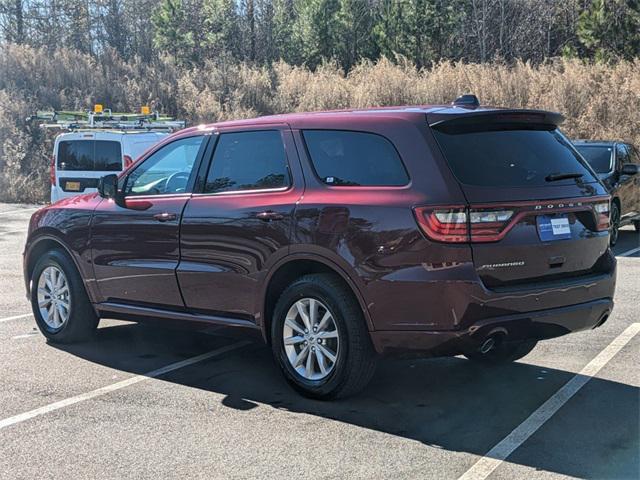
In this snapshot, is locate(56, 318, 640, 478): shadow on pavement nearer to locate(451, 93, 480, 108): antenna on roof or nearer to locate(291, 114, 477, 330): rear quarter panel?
locate(291, 114, 477, 330): rear quarter panel

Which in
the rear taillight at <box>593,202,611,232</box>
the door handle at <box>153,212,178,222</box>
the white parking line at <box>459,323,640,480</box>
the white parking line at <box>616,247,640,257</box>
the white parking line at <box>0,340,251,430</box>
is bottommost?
the white parking line at <box>616,247,640,257</box>

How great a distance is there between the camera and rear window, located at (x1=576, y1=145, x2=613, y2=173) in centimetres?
1356

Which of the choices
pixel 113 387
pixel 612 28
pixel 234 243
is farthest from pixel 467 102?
pixel 612 28

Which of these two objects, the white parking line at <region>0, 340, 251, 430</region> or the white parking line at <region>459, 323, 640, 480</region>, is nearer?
the white parking line at <region>459, 323, 640, 480</region>

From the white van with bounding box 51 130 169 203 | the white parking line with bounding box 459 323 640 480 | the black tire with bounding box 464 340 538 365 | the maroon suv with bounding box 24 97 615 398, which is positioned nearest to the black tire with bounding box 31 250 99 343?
the maroon suv with bounding box 24 97 615 398

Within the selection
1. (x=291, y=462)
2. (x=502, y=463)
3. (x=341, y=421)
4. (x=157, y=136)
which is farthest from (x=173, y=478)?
(x=157, y=136)

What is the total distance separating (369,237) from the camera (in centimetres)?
508

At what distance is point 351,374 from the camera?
5258 millimetres

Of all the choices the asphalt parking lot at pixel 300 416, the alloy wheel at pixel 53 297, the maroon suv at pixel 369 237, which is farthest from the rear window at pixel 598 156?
the alloy wheel at pixel 53 297

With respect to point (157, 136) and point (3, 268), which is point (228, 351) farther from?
point (157, 136)

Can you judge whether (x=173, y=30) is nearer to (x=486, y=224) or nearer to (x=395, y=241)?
(x=395, y=241)

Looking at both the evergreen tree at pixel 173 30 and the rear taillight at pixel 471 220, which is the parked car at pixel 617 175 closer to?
the rear taillight at pixel 471 220

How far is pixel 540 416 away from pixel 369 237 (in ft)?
5.01

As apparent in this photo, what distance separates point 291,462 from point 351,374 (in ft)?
3.11
